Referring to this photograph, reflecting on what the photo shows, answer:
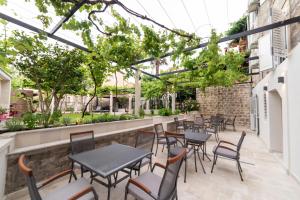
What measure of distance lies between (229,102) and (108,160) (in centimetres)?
1088

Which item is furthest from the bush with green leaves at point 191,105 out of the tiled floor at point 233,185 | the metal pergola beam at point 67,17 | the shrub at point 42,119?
the metal pergola beam at point 67,17

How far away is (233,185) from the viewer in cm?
288

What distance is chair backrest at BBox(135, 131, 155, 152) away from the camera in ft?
10.3

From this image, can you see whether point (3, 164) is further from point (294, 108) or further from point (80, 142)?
Answer: point (294, 108)

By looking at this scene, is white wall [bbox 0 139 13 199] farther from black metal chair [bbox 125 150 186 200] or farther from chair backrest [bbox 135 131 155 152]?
chair backrest [bbox 135 131 155 152]

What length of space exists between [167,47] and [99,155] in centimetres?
311

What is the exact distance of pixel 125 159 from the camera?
89.0 inches

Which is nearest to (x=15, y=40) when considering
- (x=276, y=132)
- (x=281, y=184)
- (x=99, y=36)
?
(x=99, y=36)

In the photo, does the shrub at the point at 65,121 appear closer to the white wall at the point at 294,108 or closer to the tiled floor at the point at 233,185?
the tiled floor at the point at 233,185

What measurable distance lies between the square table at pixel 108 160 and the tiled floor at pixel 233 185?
0.71 m

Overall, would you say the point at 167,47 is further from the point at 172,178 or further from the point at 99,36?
the point at 172,178

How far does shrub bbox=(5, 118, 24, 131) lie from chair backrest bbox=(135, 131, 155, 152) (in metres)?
2.28

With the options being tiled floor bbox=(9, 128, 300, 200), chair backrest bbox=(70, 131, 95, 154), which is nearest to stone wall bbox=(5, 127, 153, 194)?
tiled floor bbox=(9, 128, 300, 200)

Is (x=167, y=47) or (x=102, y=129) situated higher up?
(x=167, y=47)
